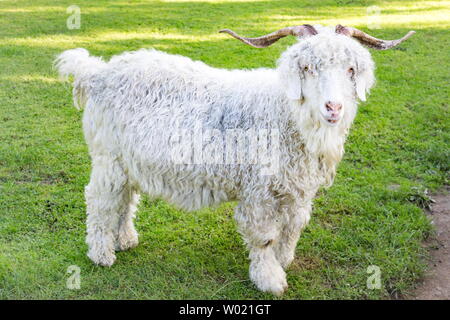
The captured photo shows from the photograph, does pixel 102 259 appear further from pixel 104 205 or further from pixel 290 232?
pixel 290 232

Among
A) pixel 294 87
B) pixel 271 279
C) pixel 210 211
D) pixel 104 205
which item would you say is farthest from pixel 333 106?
pixel 210 211

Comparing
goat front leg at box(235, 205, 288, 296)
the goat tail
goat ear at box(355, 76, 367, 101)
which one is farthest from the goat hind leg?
goat ear at box(355, 76, 367, 101)

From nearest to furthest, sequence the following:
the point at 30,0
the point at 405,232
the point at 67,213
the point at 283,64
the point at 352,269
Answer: the point at 283,64
the point at 352,269
the point at 405,232
the point at 67,213
the point at 30,0

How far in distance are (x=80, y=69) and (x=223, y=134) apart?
1.28m

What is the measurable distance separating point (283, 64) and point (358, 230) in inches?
76.3

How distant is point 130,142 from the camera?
3555mm

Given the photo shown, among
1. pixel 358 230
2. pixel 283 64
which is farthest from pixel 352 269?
pixel 283 64

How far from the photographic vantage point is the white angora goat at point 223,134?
3240mm

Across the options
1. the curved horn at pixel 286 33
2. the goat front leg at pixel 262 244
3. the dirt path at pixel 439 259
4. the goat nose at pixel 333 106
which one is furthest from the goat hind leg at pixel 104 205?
the dirt path at pixel 439 259

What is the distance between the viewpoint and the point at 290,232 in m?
3.81

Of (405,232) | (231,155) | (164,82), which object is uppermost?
(164,82)

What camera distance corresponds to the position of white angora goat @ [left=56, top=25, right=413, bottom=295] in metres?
3.24

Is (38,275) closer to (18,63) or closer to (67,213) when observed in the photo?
(67,213)

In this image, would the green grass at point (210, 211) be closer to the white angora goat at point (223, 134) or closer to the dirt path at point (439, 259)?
the dirt path at point (439, 259)
